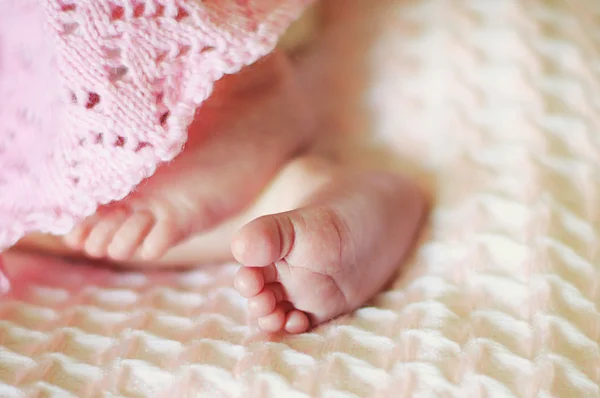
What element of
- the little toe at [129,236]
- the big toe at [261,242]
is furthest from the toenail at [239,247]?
the little toe at [129,236]

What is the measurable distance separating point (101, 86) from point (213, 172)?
145mm

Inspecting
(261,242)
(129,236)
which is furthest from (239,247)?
(129,236)

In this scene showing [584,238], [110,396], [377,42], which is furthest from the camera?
[377,42]

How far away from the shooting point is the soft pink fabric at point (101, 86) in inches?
21.6

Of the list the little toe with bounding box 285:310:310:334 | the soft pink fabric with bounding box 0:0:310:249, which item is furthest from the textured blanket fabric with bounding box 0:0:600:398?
the soft pink fabric with bounding box 0:0:310:249

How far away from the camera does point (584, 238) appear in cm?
65

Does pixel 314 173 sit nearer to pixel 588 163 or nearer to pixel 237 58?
pixel 237 58

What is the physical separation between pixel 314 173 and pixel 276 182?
4cm

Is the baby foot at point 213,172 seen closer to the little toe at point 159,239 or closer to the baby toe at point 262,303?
the little toe at point 159,239

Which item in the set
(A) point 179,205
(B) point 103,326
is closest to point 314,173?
(A) point 179,205

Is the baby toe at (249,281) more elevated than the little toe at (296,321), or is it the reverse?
the baby toe at (249,281)

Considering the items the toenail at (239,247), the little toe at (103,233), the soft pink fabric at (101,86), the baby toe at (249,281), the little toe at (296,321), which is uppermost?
the soft pink fabric at (101,86)

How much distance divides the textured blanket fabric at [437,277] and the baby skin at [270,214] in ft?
0.10

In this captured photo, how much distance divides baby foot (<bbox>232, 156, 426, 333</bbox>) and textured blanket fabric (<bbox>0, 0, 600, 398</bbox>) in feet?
0.08
